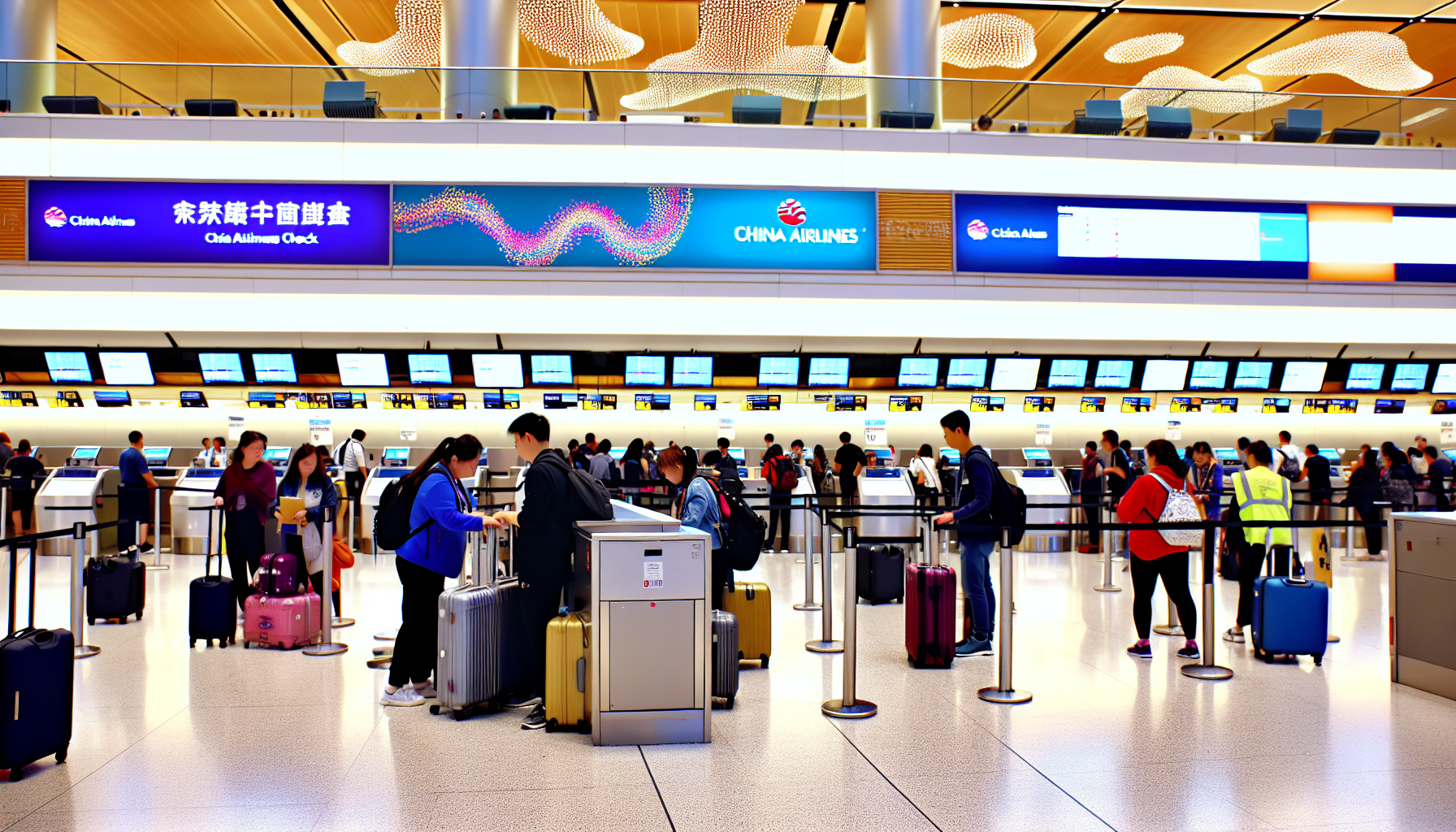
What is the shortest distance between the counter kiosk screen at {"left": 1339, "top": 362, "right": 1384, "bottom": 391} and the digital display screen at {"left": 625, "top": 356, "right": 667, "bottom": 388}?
10.3 m

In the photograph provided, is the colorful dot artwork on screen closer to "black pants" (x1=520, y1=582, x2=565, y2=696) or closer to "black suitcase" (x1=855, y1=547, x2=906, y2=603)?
"black suitcase" (x1=855, y1=547, x2=906, y2=603)

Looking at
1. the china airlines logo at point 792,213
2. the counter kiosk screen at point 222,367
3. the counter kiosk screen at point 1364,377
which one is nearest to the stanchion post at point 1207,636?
the china airlines logo at point 792,213

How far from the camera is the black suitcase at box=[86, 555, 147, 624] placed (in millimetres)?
7840

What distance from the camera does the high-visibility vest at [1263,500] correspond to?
7680 millimetres

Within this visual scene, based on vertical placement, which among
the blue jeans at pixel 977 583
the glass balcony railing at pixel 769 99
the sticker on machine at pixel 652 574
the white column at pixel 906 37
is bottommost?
the blue jeans at pixel 977 583

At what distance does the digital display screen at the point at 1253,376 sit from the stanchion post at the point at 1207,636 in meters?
9.54

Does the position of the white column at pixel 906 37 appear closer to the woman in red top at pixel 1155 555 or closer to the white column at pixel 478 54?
the white column at pixel 478 54

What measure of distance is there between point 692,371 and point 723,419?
1771 mm

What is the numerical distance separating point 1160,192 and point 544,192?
26.8ft

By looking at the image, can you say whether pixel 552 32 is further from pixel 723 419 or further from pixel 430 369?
pixel 723 419

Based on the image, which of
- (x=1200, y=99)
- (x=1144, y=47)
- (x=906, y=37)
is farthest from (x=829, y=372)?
(x=1144, y=47)

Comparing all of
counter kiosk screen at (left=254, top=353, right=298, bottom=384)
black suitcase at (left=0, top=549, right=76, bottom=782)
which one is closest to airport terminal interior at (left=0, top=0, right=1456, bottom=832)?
black suitcase at (left=0, top=549, right=76, bottom=782)

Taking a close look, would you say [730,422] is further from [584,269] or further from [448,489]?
[448,489]

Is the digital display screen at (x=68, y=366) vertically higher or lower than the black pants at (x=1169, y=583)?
higher
